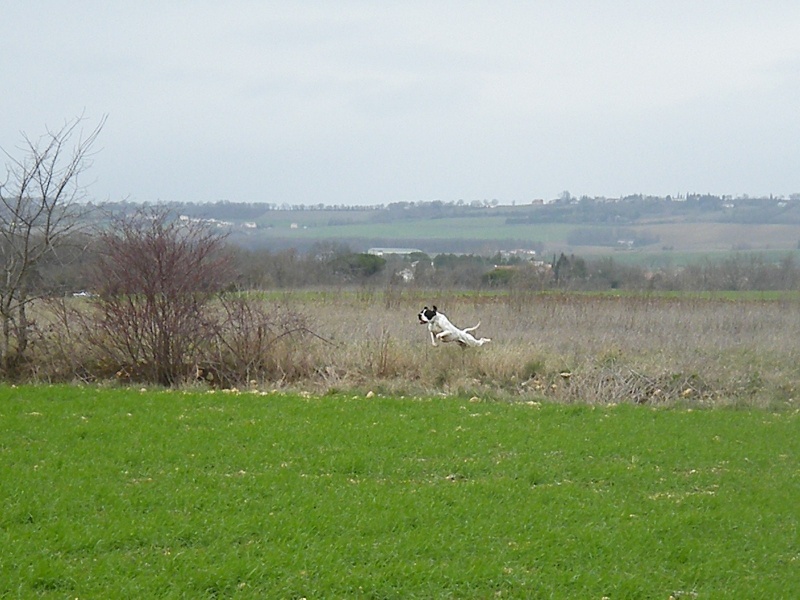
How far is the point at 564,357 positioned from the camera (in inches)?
606

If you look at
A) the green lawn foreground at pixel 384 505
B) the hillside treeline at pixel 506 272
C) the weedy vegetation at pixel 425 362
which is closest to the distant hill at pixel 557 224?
the hillside treeline at pixel 506 272

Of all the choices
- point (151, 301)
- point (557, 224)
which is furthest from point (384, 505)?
point (557, 224)

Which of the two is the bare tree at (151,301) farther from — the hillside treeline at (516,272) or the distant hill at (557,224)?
the distant hill at (557,224)

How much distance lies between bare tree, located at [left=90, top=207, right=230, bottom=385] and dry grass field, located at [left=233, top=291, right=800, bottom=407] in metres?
1.65

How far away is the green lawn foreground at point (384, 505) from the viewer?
17.3ft

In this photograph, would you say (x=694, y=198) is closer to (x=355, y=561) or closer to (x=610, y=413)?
(x=610, y=413)

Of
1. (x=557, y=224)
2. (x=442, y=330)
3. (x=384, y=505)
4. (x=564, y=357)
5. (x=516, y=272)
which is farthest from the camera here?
(x=557, y=224)

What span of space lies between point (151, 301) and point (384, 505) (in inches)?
324

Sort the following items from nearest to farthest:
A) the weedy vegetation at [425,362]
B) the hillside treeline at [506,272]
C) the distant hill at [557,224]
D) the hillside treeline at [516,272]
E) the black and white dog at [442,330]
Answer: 1. the weedy vegetation at [425,362]
2. the black and white dog at [442,330]
3. the hillside treeline at [506,272]
4. the hillside treeline at [516,272]
5. the distant hill at [557,224]

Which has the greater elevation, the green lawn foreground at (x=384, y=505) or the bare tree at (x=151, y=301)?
the bare tree at (x=151, y=301)

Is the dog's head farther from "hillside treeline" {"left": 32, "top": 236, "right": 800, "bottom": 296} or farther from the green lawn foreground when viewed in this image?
"hillside treeline" {"left": 32, "top": 236, "right": 800, "bottom": 296}

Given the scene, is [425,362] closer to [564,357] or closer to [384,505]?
[564,357]

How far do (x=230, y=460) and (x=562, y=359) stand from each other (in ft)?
28.7

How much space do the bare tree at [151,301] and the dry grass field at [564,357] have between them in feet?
5.42
